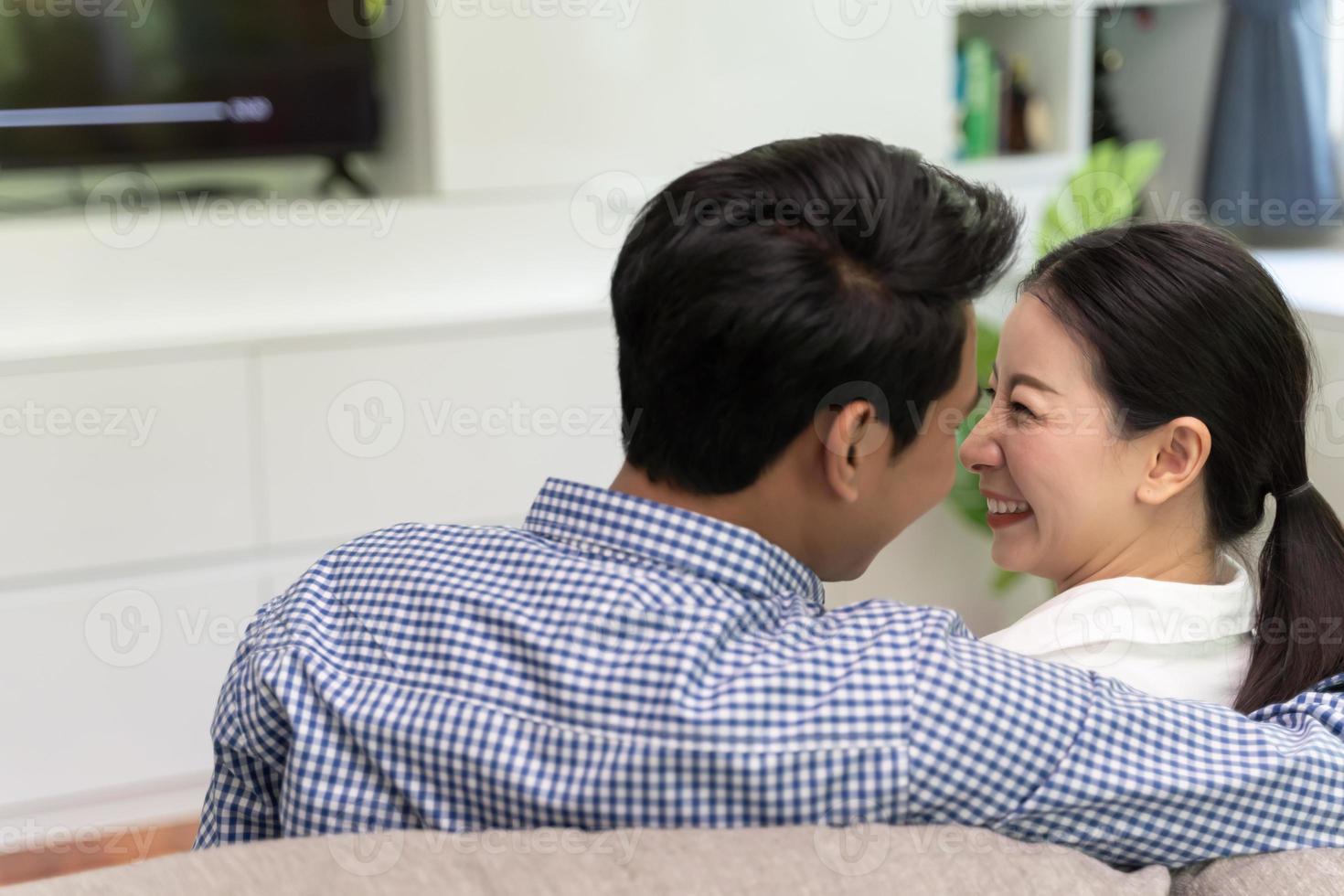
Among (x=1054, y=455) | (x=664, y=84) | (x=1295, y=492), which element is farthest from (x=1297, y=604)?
(x=664, y=84)

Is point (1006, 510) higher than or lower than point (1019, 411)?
lower

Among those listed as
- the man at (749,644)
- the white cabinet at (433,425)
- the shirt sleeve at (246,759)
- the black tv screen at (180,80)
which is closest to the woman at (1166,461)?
the man at (749,644)

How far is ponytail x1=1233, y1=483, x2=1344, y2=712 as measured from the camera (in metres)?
1.19

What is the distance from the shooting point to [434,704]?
2.92ft

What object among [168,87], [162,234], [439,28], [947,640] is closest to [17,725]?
[162,234]

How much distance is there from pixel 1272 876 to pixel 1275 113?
2.82m

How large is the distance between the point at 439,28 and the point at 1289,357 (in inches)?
72.3

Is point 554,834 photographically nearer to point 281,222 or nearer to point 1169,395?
point 1169,395

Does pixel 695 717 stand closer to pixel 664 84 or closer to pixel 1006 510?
pixel 1006 510

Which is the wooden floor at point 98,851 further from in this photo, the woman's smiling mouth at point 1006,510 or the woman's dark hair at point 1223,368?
the woman's dark hair at point 1223,368

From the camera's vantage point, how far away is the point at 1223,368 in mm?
1280

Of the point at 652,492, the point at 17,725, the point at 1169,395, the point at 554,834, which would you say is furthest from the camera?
the point at 17,725

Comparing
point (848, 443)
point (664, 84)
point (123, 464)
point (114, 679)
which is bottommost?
point (114, 679)

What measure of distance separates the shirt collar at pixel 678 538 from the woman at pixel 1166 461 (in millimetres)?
369
